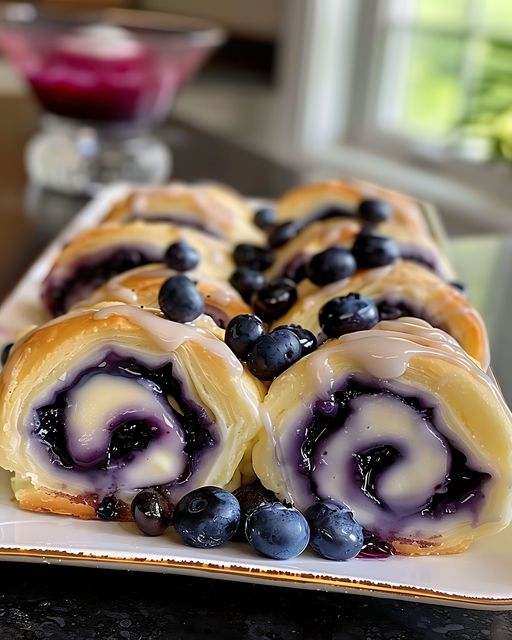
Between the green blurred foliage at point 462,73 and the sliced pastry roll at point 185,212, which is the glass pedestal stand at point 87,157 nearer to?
the sliced pastry roll at point 185,212

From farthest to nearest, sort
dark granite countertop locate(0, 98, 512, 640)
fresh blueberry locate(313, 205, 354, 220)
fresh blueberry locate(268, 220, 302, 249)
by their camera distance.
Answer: fresh blueberry locate(313, 205, 354, 220), fresh blueberry locate(268, 220, 302, 249), dark granite countertop locate(0, 98, 512, 640)

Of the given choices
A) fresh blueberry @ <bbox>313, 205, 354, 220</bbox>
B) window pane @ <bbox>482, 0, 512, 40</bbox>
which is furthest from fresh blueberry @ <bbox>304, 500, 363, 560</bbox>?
window pane @ <bbox>482, 0, 512, 40</bbox>

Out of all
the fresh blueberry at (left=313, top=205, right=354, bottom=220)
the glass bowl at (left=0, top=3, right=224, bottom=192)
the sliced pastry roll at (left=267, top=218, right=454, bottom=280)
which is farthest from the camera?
the glass bowl at (left=0, top=3, right=224, bottom=192)

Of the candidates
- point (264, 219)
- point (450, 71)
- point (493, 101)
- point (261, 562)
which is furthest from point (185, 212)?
point (450, 71)

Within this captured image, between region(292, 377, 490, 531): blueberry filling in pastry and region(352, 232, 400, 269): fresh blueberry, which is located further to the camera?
region(352, 232, 400, 269): fresh blueberry

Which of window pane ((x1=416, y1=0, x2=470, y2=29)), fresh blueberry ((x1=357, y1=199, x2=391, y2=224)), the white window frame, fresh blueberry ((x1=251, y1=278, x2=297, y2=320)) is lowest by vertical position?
A: the white window frame

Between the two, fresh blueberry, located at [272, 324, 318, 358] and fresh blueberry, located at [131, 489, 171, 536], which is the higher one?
fresh blueberry, located at [272, 324, 318, 358]

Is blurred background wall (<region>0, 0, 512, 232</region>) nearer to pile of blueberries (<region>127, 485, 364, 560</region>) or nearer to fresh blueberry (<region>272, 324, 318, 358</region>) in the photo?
Result: fresh blueberry (<region>272, 324, 318, 358</region>)

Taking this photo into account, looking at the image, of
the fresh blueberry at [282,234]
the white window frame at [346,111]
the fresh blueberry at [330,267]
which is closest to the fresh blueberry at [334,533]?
the fresh blueberry at [330,267]
